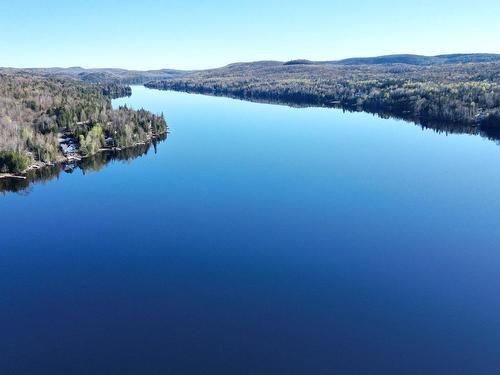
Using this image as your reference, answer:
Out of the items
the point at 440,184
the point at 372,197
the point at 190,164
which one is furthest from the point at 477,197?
the point at 190,164

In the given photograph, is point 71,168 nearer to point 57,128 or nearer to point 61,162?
point 61,162

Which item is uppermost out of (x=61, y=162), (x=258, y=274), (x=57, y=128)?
(x=57, y=128)

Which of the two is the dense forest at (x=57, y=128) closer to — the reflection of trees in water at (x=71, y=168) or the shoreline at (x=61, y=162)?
the shoreline at (x=61, y=162)

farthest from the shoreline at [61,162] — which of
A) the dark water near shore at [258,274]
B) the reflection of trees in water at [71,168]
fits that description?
the dark water near shore at [258,274]

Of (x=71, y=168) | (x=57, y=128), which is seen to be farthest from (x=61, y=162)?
(x=57, y=128)

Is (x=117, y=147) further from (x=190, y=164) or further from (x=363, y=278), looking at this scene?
(x=363, y=278)

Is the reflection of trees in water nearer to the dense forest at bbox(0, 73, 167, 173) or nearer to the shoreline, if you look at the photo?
the shoreline
